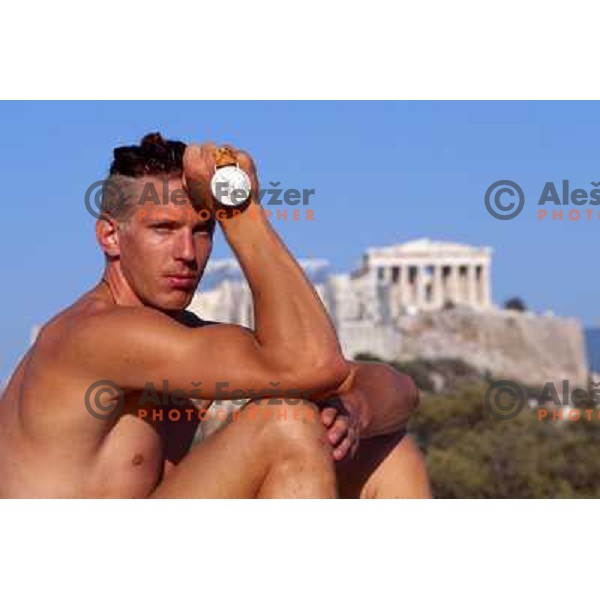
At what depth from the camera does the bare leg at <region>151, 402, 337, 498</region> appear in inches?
145

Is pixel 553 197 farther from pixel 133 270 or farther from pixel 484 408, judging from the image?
pixel 484 408

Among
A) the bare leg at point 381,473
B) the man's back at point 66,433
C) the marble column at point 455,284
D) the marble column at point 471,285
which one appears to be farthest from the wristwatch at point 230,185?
the marble column at point 471,285

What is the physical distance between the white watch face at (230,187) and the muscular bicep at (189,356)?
11.7 inches

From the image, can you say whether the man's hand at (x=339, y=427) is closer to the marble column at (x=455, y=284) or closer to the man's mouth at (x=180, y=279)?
the man's mouth at (x=180, y=279)

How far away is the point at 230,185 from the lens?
12.1 feet

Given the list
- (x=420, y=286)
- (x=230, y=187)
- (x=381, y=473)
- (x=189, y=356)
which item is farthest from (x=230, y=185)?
(x=420, y=286)

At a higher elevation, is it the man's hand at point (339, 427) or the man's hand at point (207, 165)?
the man's hand at point (207, 165)

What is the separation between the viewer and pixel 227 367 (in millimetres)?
3729

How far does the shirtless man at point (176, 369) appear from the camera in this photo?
3689mm

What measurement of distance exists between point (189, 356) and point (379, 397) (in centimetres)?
64
